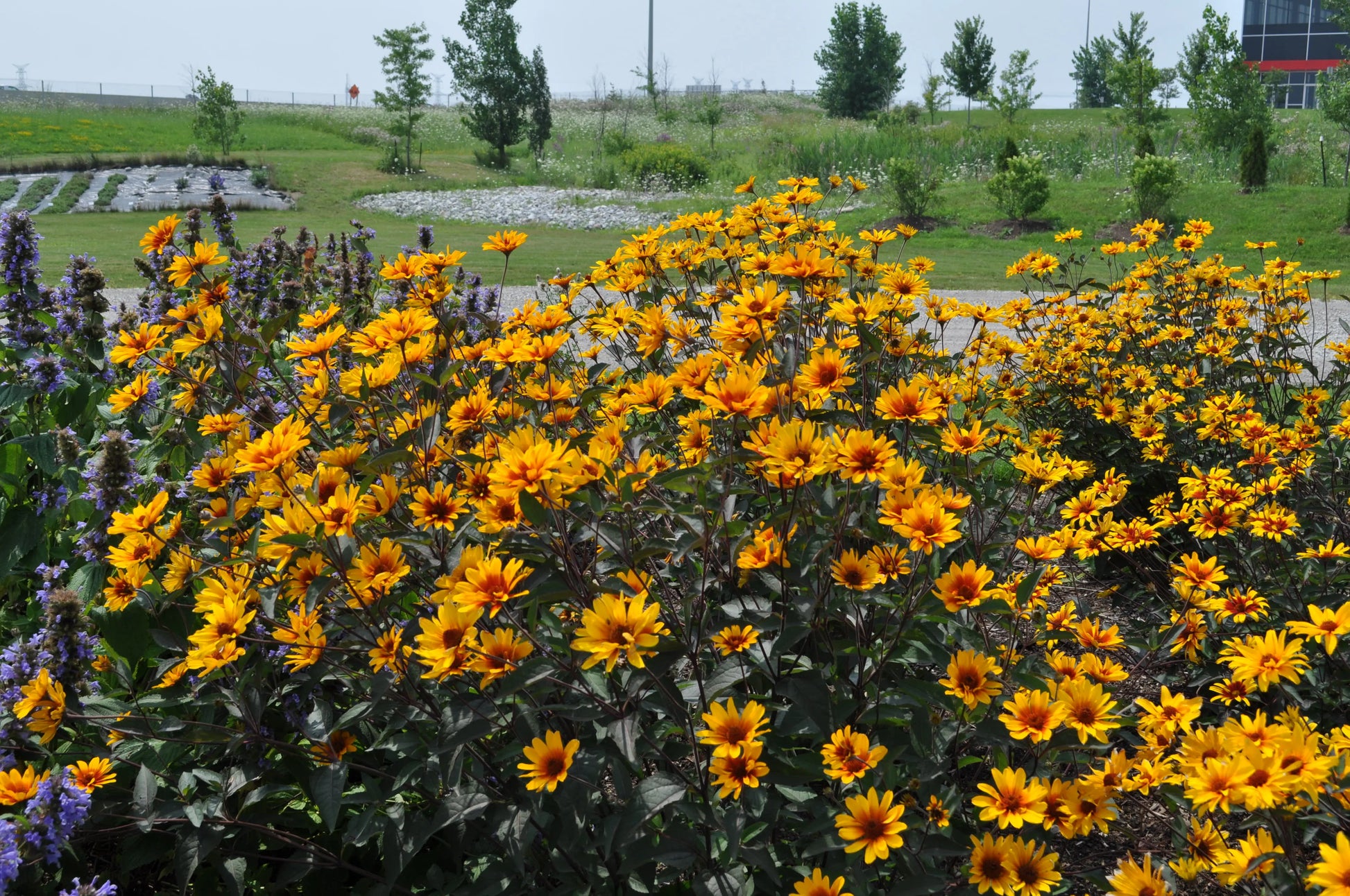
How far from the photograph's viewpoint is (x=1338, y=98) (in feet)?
53.9

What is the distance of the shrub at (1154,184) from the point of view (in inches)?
526

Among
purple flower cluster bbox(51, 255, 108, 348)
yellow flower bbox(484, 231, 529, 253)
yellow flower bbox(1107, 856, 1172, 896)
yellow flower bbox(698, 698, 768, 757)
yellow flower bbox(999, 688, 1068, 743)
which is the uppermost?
yellow flower bbox(484, 231, 529, 253)

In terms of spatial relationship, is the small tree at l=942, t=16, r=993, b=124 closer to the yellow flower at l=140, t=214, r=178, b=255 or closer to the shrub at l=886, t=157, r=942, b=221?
the shrub at l=886, t=157, r=942, b=221

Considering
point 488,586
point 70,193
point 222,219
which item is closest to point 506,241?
point 488,586

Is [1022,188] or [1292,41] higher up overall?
[1292,41]

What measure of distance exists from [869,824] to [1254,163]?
17.5m

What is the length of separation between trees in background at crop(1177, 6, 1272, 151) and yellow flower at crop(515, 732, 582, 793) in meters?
19.8

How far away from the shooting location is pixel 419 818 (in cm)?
168

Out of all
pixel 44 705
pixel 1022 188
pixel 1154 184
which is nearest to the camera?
pixel 44 705

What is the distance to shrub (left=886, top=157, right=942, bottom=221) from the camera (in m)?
15.4

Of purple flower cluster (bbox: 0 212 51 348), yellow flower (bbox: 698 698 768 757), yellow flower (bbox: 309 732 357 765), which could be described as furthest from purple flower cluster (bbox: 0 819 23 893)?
purple flower cluster (bbox: 0 212 51 348)

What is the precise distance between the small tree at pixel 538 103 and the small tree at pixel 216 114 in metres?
8.99

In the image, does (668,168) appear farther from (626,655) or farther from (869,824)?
(869,824)

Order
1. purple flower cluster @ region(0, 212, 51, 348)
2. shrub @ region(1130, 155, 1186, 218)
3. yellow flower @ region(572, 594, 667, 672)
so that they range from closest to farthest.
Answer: yellow flower @ region(572, 594, 667, 672) < purple flower cluster @ region(0, 212, 51, 348) < shrub @ region(1130, 155, 1186, 218)
